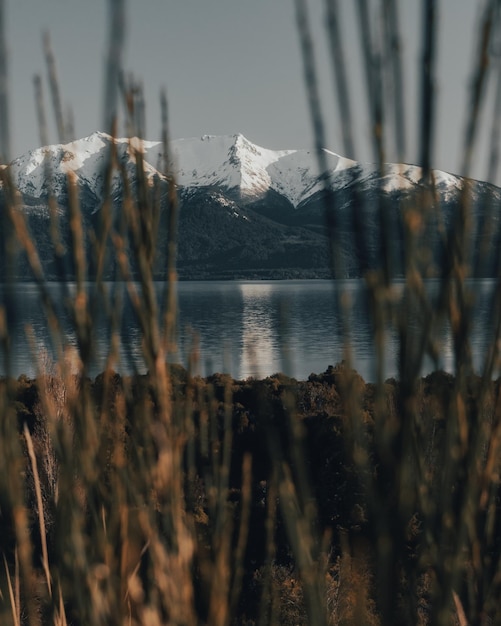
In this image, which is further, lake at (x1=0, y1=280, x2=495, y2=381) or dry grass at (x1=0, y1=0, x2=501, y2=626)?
lake at (x1=0, y1=280, x2=495, y2=381)

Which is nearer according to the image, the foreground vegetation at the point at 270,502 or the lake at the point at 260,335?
the foreground vegetation at the point at 270,502


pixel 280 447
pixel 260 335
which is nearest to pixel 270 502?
pixel 280 447

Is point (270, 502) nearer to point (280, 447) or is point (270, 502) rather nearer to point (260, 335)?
point (280, 447)

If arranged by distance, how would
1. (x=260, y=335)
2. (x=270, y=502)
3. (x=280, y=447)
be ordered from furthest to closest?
(x=260, y=335) < (x=270, y=502) < (x=280, y=447)

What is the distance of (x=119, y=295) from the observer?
105 centimetres

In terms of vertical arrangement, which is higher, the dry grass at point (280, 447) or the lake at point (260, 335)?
the dry grass at point (280, 447)

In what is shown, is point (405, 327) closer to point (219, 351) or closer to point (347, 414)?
point (347, 414)

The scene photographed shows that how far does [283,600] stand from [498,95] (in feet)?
40.3

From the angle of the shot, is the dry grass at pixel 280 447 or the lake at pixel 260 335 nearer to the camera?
the dry grass at pixel 280 447

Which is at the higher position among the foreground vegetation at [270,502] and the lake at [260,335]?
the foreground vegetation at [270,502]

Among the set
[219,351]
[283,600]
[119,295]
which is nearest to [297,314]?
[219,351]

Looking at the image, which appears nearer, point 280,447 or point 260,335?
point 280,447

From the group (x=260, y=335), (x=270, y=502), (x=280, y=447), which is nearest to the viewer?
(x=280, y=447)

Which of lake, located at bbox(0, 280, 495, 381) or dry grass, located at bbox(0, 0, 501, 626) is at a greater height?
dry grass, located at bbox(0, 0, 501, 626)
